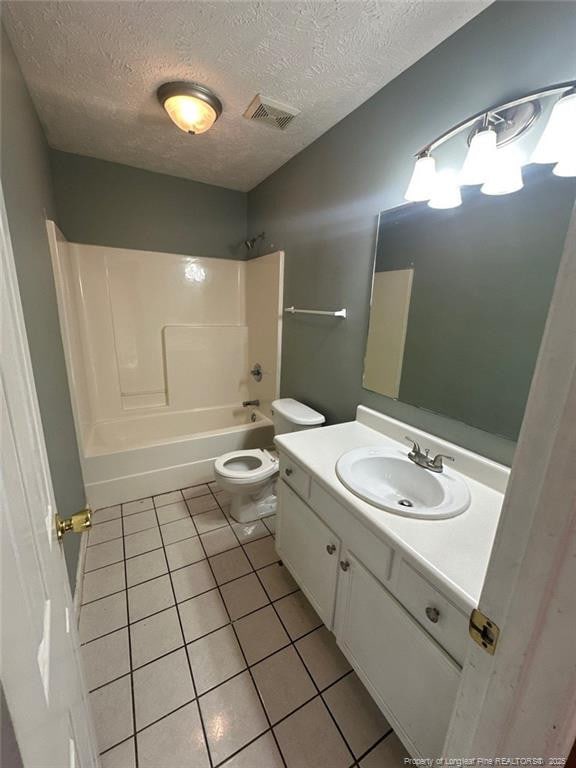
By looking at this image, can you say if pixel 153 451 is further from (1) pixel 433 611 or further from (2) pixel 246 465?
(1) pixel 433 611

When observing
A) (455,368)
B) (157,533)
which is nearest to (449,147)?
(455,368)

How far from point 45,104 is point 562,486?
2.55 metres

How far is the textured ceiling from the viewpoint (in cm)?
105

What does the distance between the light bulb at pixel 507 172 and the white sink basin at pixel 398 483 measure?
Answer: 1017 millimetres

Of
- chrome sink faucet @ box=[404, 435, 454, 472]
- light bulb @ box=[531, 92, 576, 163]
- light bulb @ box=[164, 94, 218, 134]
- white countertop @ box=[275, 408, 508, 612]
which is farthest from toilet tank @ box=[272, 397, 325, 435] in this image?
light bulb @ box=[164, 94, 218, 134]

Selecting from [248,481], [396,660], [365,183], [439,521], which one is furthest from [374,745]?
[365,183]

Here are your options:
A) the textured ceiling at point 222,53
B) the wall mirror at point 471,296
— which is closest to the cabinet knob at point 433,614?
the wall mirror at point 471,296

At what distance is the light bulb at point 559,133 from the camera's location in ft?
2.74

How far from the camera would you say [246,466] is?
2.17 meters

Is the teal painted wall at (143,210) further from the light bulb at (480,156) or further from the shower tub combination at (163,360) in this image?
the light bulb at (480,156)

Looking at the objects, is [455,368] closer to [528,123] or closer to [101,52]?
[528,123]

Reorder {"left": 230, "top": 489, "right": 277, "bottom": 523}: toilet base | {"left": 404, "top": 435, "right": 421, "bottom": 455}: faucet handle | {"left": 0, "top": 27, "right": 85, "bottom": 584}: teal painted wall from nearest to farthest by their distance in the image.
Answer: {"left": 0, "top": 27, "right": 85, "bottom": 584}: teal painted wall, {"left": 404, "top": 435, "right": 421, "bottom": 455}: faucet handle, {"left": 230, "top": 489, "right": 277, "bottom": 523}: toilet base

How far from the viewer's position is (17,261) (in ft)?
3.63

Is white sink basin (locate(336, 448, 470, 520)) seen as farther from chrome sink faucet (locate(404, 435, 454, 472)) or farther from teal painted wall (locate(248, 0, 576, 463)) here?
teal painted wall (locate(248, 0, 576, 463))
